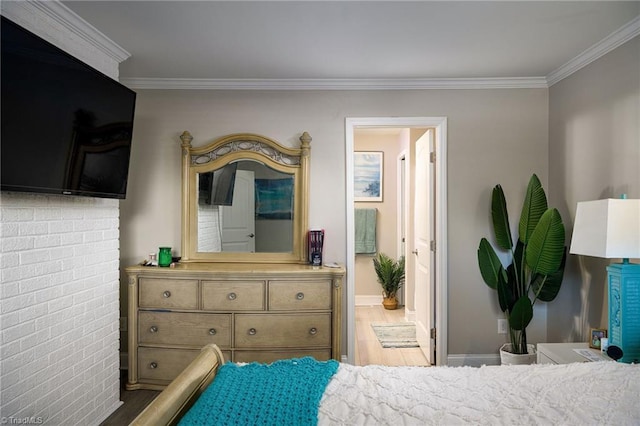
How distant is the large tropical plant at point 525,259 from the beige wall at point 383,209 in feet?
8.08

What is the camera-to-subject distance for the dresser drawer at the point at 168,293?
9.36ft

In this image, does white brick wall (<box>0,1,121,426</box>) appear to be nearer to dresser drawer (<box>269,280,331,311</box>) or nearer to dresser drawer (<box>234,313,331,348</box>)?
dresser drawer (<box>234,313,331,348</box>)

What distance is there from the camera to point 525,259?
9.39ft

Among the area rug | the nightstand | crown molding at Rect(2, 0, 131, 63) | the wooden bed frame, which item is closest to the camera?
the wooden bed frame

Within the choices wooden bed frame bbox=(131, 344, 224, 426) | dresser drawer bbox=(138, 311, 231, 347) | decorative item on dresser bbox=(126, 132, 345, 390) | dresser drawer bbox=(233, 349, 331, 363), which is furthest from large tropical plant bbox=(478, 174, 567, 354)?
wooden bed frame bbox=(131, 344, 224, 426)

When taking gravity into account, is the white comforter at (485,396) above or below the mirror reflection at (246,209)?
below

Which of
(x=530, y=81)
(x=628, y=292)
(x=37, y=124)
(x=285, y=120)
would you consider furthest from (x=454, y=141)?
(x=37, y=124)

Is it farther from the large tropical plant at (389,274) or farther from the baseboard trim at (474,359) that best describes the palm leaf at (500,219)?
the large tropical plant at (389,274)

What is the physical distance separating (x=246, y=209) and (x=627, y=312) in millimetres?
2572

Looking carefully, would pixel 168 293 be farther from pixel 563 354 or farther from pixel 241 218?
pixel 563 354

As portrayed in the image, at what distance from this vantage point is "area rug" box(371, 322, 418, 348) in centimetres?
393

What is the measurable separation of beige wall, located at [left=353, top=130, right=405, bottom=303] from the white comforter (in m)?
3.97

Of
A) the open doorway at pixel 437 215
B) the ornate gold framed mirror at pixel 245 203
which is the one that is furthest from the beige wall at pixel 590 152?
the ornate gold framed mirror at pixel 245 203

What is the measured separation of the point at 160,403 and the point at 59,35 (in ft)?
6.72
